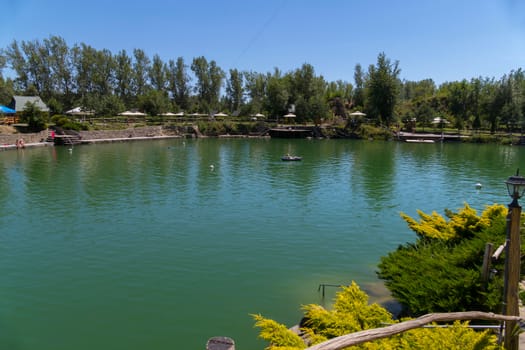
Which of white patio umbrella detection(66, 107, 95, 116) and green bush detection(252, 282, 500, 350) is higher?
white patio umbrella detection(66, 107, 95, 116)

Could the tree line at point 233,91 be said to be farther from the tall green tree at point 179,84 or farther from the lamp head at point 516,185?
the lamp head at point 516,185

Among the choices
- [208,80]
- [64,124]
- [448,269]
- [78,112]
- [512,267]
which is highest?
[208,80]

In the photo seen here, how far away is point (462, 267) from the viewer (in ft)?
29.2

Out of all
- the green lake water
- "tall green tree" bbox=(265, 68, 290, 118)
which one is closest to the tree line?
"tall green tree" bbox=(265, 68, 290, 118)

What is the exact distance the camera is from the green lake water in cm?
1066

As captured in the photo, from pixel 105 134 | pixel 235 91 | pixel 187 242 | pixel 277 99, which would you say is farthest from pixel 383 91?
pixel 187 242

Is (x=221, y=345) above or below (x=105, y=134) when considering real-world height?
below

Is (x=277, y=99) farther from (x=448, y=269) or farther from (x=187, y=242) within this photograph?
(x=448, y=269)

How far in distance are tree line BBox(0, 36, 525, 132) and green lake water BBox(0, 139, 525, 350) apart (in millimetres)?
44435

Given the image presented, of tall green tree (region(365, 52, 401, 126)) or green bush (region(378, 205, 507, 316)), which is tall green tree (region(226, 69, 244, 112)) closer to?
tall green tree (region(365, 52, 401, 126))

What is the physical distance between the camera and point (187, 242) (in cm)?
1680

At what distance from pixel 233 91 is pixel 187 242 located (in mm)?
87862

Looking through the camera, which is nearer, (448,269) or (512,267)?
(512,267)

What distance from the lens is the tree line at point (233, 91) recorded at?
76.9 metres
